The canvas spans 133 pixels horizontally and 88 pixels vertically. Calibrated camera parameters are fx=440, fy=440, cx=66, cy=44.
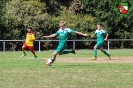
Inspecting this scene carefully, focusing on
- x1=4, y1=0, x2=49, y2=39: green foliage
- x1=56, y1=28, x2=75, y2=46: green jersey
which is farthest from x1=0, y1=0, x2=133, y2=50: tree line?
x1=56, y1=28, x2=75, y2=46: green jersey

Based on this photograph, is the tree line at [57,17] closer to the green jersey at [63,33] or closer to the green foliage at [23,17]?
the green foliage at [23,17]

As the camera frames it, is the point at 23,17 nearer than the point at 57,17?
Yes

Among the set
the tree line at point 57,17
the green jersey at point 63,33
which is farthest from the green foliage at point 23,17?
the green jersey at point 63,33

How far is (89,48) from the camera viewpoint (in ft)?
157

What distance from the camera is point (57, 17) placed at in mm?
53562

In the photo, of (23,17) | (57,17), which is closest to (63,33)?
(23,17)

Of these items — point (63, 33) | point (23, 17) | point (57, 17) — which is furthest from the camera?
point (57, 17)

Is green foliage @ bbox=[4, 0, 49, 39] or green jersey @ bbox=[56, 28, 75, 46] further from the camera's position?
green foliage @ bbox=[4, 0, 49, 39]

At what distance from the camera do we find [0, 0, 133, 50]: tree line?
4741 cm

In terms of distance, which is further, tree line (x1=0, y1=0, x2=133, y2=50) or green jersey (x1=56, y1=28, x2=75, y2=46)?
tree line (x1=0, y1=0, x2=133, y2=50)

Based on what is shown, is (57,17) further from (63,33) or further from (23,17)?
(63,33)

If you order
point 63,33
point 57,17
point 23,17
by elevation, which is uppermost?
point 57,17

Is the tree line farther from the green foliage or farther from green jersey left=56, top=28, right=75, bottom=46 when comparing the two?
green jersey left=56, top=28, right=75, bottom=46

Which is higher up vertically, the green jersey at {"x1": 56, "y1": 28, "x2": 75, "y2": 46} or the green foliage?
the green foliage
